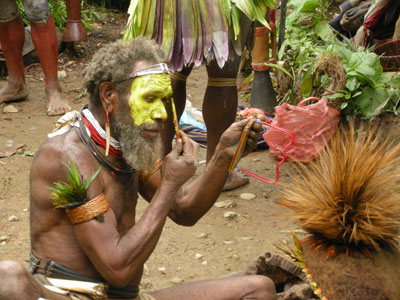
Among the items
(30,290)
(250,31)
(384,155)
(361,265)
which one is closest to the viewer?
(30,290)

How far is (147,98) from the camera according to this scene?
7.56ft

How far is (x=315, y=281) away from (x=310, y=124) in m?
2.54

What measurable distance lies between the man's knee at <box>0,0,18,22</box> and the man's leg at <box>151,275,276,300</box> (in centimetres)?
403

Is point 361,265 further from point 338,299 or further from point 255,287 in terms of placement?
point 255,287

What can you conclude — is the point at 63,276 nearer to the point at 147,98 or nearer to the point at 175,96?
the point at 147,98

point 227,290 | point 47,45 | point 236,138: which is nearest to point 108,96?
point 236,138

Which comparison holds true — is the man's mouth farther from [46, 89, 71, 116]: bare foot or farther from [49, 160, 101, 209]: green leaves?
[46, 89, 71, 116]: bare foot

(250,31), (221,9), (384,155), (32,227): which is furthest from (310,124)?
(32,227)

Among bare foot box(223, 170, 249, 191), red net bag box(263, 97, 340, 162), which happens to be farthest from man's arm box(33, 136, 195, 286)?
red net bag box(263, 97, 340, 162)

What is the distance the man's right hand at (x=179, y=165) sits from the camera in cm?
227

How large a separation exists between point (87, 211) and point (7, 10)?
4.10m

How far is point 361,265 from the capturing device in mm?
2092

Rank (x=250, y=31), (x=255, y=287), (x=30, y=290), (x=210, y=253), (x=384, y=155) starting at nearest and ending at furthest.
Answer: (x=30, y=290), (x=384, y=155), (x=255, y=287), (x=210, y=253), (x=250, y=31)

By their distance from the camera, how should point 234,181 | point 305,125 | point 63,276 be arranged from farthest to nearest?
point 305,125, point 234,181, point 63,276
